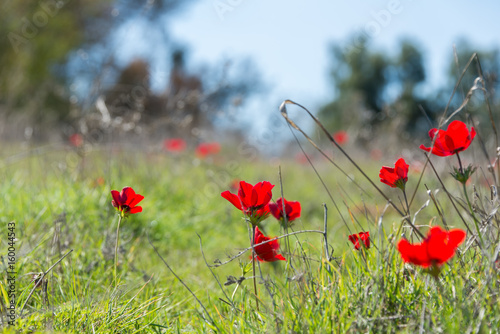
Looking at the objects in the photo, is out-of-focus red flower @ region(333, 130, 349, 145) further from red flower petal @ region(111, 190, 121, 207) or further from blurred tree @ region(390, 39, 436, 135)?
blurred tree @ region(390, 39, 436, 135)

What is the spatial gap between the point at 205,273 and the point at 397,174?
1360 mm

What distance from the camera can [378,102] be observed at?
A: 24922 mm

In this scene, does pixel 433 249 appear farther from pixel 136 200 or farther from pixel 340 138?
pixel 340 138

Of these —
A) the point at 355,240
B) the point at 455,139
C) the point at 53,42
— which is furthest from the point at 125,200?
the point at 53,42

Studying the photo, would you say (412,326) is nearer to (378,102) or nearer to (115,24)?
(115,24)

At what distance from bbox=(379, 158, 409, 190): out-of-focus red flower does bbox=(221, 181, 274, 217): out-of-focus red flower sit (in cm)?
34

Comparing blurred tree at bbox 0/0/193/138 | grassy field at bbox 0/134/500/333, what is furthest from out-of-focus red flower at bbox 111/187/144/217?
blurred tree at bbox 0/0/193/138

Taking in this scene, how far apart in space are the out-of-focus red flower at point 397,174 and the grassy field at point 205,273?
0.28 ft

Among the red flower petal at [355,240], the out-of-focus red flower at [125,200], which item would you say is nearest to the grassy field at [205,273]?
the red flower petal at [355,240]

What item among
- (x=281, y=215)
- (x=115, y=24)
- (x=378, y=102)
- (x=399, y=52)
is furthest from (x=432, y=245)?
(x=378, y=102)

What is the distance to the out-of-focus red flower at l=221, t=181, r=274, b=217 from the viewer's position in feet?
4.14

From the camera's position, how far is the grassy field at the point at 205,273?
1.18 meters

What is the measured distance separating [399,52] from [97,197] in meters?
21.8

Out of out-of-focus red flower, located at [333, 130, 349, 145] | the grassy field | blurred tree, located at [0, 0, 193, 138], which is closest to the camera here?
the grassy field
